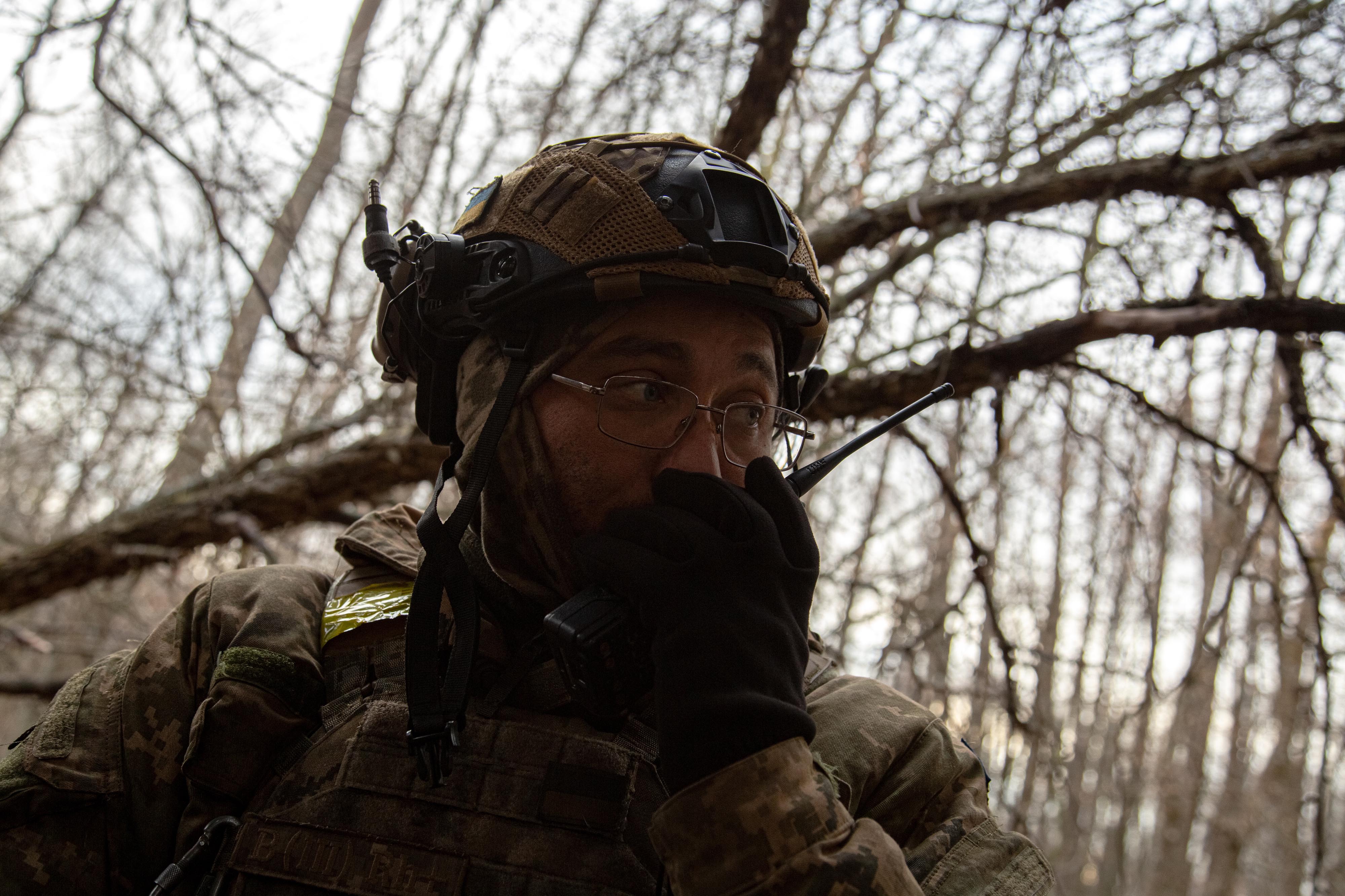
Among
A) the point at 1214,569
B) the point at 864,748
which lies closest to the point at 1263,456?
the point at 1214,569

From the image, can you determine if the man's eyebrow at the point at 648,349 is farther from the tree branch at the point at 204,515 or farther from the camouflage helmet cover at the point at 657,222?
the tree branch at the point at 204,515

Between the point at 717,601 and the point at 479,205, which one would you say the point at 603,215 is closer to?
the point at 479,205

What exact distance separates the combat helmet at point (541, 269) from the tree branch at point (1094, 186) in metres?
1.92

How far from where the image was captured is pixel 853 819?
134 centimetres

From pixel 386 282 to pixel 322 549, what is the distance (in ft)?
15.9

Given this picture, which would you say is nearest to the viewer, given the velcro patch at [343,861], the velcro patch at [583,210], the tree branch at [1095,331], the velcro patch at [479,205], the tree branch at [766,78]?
the velcro patch at [343,861]

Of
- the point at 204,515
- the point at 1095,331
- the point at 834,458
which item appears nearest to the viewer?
the point at 834,458

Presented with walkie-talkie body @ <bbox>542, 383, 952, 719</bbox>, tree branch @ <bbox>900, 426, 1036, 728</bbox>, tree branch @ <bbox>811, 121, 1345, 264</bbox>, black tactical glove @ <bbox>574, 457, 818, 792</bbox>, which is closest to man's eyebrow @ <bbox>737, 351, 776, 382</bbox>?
black tactical glove @ <bbox>574, 457, 818, 792</bbox>

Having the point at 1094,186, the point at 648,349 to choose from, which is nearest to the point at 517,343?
the point at 648,349

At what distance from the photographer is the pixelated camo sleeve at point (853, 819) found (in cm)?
118

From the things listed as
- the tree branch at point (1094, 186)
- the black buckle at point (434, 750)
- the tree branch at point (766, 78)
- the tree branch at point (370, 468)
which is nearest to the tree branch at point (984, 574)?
the tree branch at point (370, 468)

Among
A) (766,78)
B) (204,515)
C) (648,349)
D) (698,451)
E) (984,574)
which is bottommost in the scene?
(698,451)

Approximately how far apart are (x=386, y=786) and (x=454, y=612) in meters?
0.31

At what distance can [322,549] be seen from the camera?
625 cm
